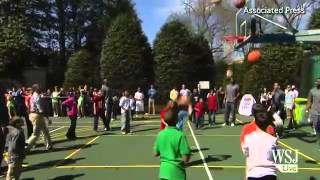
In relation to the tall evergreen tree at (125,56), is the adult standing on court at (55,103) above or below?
below

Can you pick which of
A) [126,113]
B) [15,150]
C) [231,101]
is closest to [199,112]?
[231,101]

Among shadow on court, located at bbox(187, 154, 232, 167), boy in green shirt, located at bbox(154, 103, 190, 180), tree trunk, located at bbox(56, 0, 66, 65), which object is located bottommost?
shadow on court, located at bbox(187, 154, 232, 167)

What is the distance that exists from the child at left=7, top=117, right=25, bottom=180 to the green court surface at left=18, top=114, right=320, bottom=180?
1.01m

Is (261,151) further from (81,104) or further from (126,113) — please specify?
(81,104)

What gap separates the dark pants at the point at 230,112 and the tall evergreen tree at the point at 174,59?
1456 cm

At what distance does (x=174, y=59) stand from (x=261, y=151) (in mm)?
32215

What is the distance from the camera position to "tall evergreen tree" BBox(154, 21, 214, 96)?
1512 inches

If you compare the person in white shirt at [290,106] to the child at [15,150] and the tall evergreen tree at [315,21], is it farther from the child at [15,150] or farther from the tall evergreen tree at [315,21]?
the tall evergreen tree at [315,21]

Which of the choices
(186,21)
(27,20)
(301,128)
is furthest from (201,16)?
(301,128)

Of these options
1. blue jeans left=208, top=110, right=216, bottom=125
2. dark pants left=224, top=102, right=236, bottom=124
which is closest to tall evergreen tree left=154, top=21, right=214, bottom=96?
blue jeans left=208, top=110, right=216, bottom=125

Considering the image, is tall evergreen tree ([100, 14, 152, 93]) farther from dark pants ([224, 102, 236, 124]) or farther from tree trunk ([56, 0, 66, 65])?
tree trunk ([56, 0, 66, 65])

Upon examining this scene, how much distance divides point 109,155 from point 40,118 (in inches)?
87.8

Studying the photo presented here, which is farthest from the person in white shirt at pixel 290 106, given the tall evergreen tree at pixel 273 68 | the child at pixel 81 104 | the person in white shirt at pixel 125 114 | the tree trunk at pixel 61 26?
the tree trunk at pixel 61 26

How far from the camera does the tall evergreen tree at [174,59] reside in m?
38.4
